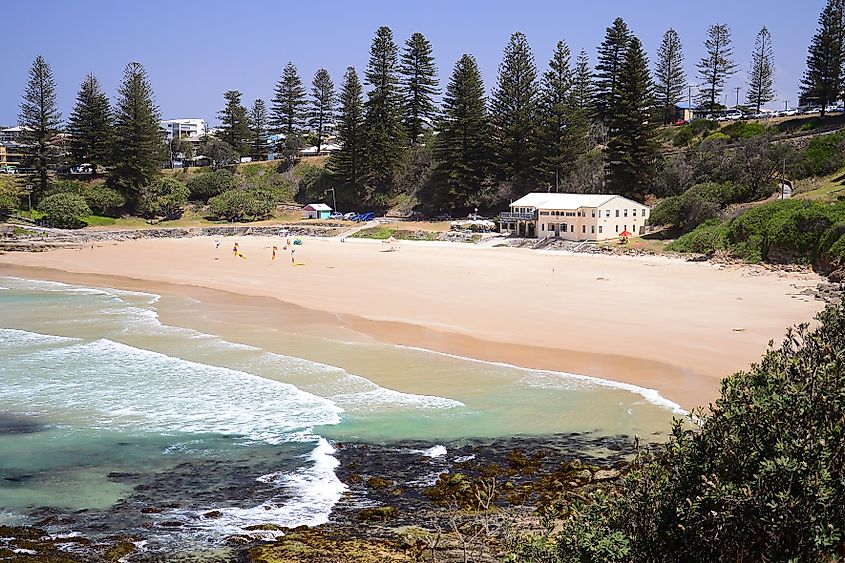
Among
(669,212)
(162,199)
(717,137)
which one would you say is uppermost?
(717,137)

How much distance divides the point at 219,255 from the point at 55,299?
1391 centimetres

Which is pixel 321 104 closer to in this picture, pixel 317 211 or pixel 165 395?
pixel 317 211

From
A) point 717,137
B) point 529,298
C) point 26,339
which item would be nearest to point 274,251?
point 529,298

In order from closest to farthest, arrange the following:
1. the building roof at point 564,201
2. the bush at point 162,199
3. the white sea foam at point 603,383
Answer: the white sea foam at point 603,383
the building roof at point 564,201
the bush at point 162,199

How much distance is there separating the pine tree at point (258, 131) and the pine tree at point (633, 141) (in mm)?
33744

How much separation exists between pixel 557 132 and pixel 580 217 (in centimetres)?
1102

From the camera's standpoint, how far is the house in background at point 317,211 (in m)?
56.5

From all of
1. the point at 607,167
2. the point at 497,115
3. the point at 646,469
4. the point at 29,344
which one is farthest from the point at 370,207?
the point at 646,469

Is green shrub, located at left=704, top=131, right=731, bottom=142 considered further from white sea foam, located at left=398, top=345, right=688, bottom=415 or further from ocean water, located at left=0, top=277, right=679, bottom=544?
ocean water, located at left=0, top=277, right=679, bottom=544

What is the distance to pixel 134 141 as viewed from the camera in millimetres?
58250

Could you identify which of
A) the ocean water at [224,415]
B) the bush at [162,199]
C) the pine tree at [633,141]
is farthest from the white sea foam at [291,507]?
Result: the bush at [162,199]

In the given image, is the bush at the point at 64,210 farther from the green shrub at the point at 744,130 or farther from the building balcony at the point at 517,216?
the green shrub at the point at 744,130

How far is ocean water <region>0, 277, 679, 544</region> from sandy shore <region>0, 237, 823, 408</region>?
5.66ft

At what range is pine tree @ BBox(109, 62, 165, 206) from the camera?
57781 millimetres
